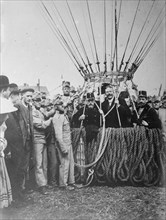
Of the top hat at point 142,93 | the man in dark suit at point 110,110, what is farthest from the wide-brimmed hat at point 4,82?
the top hat at point 142,93

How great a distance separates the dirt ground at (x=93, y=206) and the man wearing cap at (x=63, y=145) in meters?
0.08

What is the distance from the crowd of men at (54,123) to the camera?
1.62 meters

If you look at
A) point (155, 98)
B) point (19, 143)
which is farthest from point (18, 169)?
point (155, 98)

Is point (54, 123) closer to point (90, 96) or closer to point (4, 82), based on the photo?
point (90, 96)

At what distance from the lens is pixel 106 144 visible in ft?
5.87

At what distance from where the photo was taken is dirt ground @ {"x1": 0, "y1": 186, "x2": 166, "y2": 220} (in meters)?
1.53

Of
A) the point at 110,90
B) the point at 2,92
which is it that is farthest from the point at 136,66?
the point at 2,92

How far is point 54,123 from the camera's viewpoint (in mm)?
1742

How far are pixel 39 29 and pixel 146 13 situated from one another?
64 cm

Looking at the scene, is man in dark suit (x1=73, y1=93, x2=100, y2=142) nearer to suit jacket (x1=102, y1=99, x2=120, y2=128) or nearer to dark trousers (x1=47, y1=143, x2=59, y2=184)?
suit jacket (x1=102, y1=99, x2=120, y2=128)

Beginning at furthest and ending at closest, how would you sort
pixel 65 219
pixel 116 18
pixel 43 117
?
pixel 43 117 < pixel 116 18 < pixel 65 219

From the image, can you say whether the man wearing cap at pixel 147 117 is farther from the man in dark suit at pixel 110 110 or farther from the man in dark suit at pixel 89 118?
the man in dark suit at pixel 89 118

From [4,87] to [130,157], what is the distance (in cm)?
89

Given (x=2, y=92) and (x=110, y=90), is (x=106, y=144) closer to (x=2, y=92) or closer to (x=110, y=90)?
(x=110, y=90)
